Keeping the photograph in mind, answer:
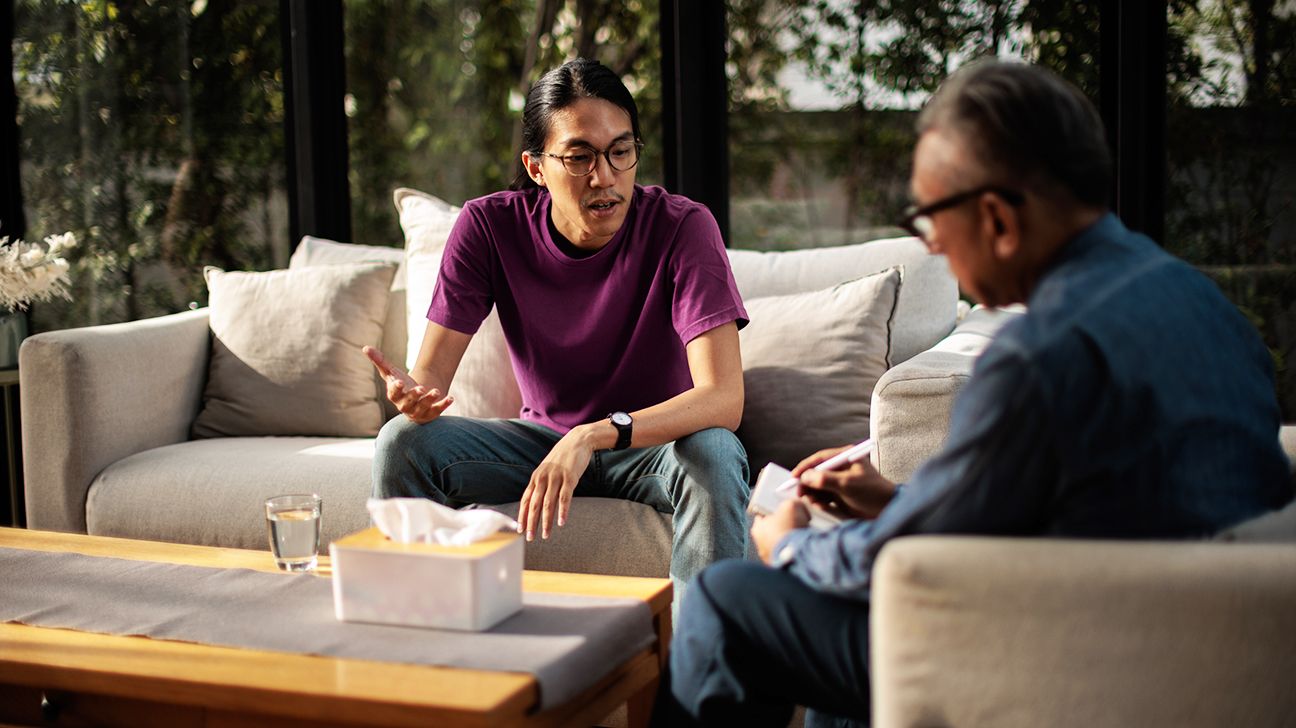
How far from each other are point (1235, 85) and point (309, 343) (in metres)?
2.22

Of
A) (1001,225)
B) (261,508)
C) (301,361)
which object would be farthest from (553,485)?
(301,361)

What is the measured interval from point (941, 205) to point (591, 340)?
1234 millimetres

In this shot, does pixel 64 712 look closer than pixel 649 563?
Yes

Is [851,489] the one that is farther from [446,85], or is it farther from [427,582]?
[446,85]

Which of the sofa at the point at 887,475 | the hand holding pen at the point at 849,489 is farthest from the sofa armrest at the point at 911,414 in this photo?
the hand holding pen at the point at 849,489

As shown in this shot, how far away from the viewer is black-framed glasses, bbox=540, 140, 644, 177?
92.4 inches

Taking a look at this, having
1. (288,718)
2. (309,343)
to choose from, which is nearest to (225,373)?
(309,343)

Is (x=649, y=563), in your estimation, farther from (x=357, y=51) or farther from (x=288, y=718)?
(x=357, y=51)

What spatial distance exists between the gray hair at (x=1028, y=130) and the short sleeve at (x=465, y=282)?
1391mm

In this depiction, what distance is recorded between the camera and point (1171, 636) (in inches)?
46.2

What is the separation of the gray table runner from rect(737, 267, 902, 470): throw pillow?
0.88 meters

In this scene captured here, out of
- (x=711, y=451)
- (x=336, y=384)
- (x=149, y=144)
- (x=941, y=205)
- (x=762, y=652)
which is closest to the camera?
(x=941, y=205)

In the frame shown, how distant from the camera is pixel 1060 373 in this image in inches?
46.0

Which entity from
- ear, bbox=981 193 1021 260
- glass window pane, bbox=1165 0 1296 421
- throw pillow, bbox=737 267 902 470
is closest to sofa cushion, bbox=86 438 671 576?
throw pillow, bbox=737 267 902 470
